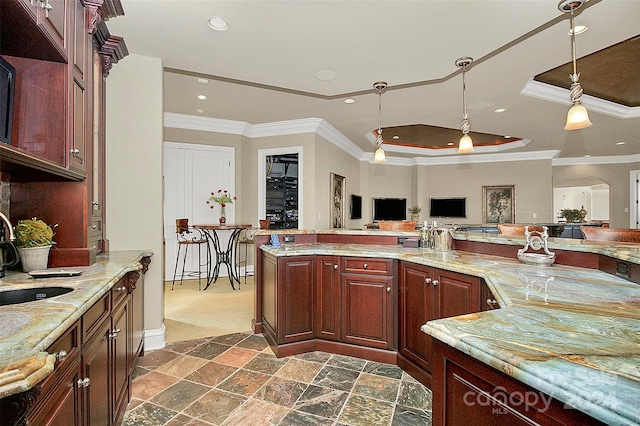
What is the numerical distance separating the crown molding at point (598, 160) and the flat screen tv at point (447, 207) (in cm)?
290

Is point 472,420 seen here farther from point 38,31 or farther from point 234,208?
point 234,208

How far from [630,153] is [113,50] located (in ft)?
36.9

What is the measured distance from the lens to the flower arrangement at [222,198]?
556 centimetres

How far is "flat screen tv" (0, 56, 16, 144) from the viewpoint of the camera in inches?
60.9

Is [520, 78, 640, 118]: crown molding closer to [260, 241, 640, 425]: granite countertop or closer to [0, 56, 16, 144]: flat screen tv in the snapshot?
[260, 241, 640, 425]: granite countertop

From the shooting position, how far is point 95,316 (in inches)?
53.2

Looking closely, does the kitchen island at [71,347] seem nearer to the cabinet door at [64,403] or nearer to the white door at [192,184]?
the cabinet door at [64,403]

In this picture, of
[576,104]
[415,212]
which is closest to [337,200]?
[415,212]

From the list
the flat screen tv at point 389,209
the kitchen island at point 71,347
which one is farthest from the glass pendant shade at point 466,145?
the flat screen tv at point 389,209

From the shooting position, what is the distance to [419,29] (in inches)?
104

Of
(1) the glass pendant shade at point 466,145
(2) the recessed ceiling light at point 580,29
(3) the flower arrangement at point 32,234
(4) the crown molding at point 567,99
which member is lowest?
(3) the flower arrangement at point 32,234

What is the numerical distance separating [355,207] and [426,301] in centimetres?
559

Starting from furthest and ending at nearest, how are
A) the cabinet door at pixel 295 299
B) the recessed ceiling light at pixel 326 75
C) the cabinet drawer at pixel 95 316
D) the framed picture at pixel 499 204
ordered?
the framed picture at pixel 499 204
the recessed ceiling light at pixel 326 75
the cabinet door at pixel 295 299
the cabinet drawer at pixel 95 316

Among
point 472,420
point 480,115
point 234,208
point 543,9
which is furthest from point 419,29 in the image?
point 234,208
